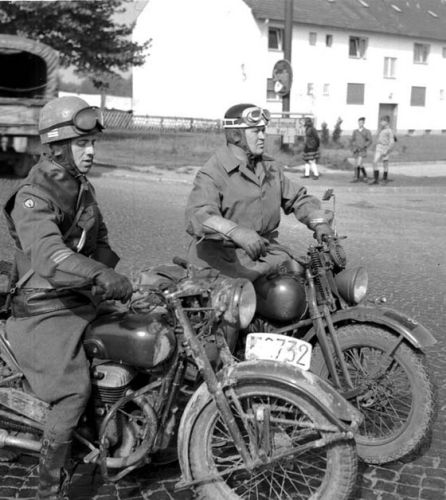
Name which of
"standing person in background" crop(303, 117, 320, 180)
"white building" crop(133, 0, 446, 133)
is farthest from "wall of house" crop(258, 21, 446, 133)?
"standing person in background" crop(303, 117, 320, 180)

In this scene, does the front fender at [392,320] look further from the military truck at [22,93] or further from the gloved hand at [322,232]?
the military truck at [22,93]

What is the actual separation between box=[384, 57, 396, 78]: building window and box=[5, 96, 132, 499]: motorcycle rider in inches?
2130

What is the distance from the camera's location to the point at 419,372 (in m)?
3.71

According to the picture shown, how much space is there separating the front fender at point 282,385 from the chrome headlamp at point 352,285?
91 centimetres

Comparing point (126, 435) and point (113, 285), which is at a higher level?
point (113, 285)


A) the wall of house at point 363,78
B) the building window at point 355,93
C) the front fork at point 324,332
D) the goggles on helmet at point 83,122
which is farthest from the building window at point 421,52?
the goggles on helmet at point 83,122

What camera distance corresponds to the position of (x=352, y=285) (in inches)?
154

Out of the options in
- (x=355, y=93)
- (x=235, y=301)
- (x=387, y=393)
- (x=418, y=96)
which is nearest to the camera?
(x=235, y=301)

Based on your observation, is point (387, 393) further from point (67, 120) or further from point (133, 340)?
point (67, 120)

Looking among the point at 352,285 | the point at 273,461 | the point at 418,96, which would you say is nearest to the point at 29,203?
the point at 273,461

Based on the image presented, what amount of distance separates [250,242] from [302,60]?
4667 centimetres

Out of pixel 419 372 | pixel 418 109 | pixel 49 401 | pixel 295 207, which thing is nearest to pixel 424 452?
pixel 419 372

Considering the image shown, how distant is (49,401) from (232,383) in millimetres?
840

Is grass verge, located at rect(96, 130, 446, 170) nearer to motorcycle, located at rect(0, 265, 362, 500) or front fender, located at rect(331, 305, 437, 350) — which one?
front fender, located at rect(331, 305, 437, 350)
